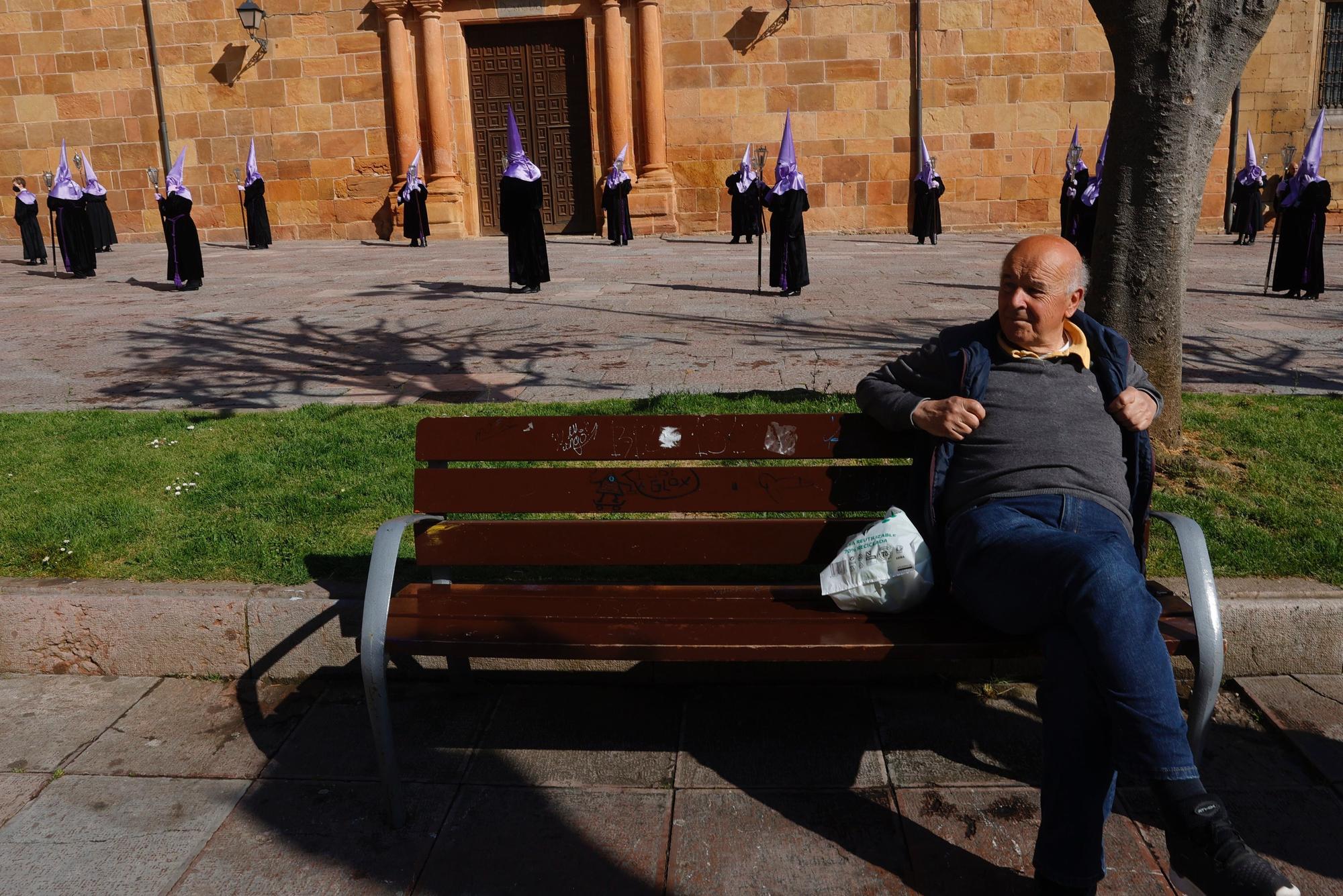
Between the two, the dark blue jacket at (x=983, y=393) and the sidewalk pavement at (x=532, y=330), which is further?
the sidewalk pavement at (x=532, y=330)

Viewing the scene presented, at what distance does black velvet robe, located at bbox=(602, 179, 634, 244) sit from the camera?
66.3ft

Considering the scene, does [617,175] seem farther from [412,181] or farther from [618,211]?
[412,181]

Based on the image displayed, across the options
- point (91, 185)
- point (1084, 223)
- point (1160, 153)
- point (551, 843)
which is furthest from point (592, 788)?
point (91, 185)

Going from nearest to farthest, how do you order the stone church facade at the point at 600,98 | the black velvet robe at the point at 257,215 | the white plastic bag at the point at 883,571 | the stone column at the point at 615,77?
the white plastic bag at the point at 883,571 → the black velvet robe at the point at 257,215 → the stone column at the point at 615,77 → the stone church facade at the point at 600,98

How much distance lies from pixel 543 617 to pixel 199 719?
1.25 meters

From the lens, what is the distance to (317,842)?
2.70 metres

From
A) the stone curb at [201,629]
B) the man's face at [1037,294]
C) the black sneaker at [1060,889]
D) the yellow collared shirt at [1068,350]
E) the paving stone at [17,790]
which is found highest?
the man's face at [1037,294]

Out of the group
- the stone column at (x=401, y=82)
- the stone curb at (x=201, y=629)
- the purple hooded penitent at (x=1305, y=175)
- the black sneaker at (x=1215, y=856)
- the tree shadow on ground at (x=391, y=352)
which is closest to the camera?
the black sneaker at (x=1215, y=856)

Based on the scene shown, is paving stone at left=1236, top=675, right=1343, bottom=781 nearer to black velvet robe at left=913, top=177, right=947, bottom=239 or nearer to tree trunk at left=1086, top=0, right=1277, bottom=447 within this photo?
tree trunk at left=1086, top=0, right=1277, bottom=447

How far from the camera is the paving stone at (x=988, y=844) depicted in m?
2.47

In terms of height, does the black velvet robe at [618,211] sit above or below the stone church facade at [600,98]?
below

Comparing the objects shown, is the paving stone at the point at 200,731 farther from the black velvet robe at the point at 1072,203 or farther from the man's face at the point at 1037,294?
the black velvet robe at the point at 1072,203

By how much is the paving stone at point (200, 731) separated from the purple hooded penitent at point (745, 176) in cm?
1644

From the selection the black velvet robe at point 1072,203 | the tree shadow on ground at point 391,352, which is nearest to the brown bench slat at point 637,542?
the tree shadow on ground at point 391,352
